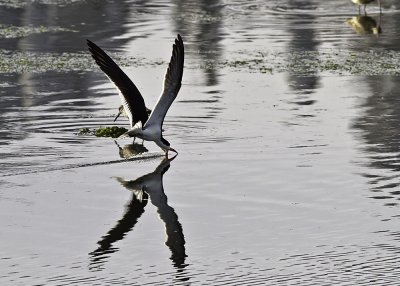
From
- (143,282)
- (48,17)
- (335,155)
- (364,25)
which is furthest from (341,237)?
(48,17)

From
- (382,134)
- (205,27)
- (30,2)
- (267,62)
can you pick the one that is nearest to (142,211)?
(382,134)

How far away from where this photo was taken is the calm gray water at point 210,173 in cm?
1159

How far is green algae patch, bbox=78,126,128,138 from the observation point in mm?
18031

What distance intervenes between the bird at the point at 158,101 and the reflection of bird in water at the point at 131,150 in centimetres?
38

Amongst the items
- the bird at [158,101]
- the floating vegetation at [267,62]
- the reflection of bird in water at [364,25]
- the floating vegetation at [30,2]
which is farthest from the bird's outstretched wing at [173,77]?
the floating vegetation at [30,2]

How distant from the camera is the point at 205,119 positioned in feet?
62.5

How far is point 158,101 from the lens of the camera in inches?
625

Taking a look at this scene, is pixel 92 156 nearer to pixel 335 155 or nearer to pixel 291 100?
pixel 335 155

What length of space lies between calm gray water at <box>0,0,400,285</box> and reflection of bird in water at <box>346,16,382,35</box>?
1.22 m

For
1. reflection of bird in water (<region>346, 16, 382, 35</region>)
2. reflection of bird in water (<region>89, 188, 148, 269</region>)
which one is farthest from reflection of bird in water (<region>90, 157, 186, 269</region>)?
reflection of bird in water (<region>346, 16, 382, 35</region>)

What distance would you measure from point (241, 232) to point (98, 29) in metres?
18.2

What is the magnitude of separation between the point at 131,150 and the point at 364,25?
1437 centimetres

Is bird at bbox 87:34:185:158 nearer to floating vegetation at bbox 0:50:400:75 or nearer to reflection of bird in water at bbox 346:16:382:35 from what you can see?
floating vegetation at bbox 0:50:400:75

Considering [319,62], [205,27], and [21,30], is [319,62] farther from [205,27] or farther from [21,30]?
[21,30]
